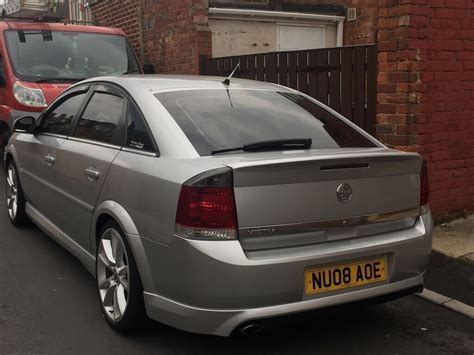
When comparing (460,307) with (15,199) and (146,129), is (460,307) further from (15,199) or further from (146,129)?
(15,199)

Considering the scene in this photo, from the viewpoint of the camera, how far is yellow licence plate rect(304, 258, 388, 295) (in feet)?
9.41

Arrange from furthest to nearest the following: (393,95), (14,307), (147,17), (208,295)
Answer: (147,17)
(393,95)
(14,307)
(208,295)

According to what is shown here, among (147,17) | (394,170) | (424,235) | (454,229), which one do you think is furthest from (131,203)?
(147,17)

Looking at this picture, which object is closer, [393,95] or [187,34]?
[393,95]

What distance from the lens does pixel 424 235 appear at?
3275 mm

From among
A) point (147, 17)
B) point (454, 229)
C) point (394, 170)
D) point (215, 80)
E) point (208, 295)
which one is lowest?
point (454, 229)

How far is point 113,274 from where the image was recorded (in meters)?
3.47

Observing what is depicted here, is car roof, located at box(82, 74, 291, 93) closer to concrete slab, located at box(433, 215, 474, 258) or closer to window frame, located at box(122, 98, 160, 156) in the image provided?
window frame, located at box(122, 98, 160, 156)

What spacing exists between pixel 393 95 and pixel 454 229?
146cm

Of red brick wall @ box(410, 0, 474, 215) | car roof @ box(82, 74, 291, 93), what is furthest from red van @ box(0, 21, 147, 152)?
red brick wall @ box(410, 0, 474, 215)

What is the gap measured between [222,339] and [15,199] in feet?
10.7

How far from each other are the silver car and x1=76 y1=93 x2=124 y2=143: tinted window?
2cm

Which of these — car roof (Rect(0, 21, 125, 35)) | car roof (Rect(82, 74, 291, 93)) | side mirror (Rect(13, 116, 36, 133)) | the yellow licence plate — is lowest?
the yellow licence plate

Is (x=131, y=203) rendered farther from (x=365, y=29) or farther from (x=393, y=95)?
(x=365, y=29)
